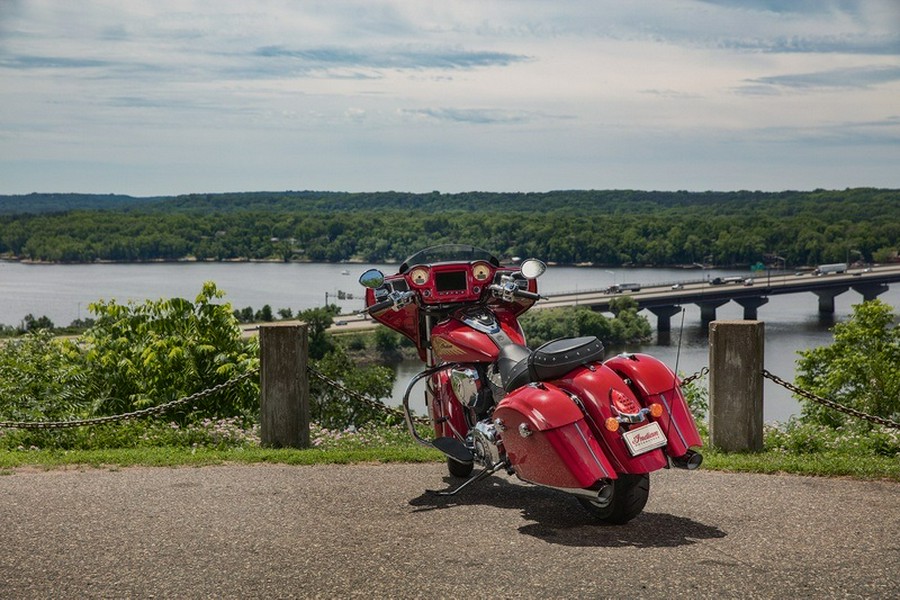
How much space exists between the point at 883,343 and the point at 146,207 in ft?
549

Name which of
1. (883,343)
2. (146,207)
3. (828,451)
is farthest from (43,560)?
(146,207)

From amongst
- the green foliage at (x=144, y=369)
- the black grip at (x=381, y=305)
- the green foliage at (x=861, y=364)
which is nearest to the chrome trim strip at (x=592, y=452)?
the black grip at (x=381, y=305)

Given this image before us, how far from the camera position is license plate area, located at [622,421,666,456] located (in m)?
5.50

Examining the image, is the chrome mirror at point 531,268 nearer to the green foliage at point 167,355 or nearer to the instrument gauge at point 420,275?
the instrument gauge at point 420,275

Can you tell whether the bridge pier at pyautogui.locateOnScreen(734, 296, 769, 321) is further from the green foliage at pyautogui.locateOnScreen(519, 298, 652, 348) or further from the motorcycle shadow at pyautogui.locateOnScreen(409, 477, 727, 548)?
the motorcycle shadow at pyautogui.locateOnScreen(409, 477, 727, 548)

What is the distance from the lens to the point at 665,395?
5773mm

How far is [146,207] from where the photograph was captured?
18488 cm

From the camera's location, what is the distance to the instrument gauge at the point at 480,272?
7145 mm

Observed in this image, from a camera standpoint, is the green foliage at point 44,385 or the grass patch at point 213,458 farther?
the green foliage at point 44,385

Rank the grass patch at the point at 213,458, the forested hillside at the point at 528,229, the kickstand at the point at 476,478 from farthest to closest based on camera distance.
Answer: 1. the forested hillside at the point at 528,229
2. the grass patch at the point at 213,458
3. the kickstand at the point at 476,478

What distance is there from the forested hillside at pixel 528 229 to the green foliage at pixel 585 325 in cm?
1370

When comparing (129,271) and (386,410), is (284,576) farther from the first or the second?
(129,271)

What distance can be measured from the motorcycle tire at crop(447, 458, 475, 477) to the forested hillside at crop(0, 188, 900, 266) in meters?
78.5

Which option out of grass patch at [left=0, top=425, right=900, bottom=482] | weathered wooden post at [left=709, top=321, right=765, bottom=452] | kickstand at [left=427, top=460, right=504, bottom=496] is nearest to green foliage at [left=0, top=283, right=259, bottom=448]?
grass patch at [left=0, top=425, right=900, bottom=482]
